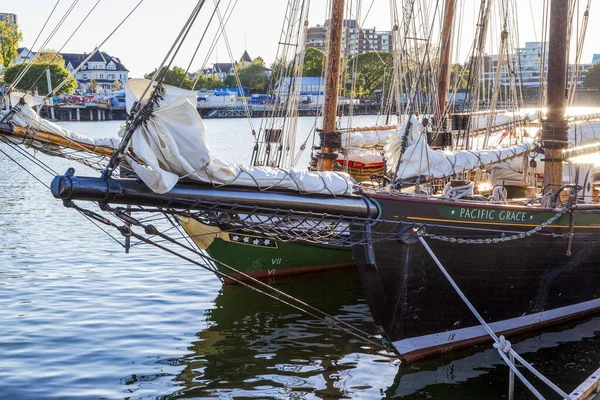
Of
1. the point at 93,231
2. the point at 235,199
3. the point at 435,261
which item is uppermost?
the point at 235,199

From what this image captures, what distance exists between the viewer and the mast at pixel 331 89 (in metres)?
21.9

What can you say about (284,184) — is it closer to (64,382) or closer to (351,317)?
(64,382)

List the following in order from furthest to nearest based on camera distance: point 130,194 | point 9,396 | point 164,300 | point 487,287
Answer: point 164,300 → point 487,287 → point 9,396 → point 130,194

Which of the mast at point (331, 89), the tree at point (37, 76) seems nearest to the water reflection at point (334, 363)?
the mast at point (331, 89)

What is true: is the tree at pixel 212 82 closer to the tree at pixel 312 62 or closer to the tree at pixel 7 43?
the tree at pixel 312 62

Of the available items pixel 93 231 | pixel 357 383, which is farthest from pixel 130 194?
pixel 93 231

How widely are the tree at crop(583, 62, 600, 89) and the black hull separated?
14838 cm

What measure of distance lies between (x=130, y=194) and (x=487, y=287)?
7.31 m

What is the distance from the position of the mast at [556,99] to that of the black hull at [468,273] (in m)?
1.18

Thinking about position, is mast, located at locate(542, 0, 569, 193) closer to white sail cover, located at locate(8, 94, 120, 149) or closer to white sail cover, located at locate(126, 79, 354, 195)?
white sail cover, located at locate(126, 79, 354, 195)

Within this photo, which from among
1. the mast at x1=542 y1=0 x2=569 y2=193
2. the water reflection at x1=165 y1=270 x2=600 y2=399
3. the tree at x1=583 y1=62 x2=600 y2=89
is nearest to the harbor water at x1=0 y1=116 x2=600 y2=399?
the water reflection at x1=165 y1=270 x2=600 y2=399

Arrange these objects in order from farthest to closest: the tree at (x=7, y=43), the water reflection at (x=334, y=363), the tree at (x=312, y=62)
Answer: the tree at (x=312, y=62), the tree at (x=7, y=43), the water reflection at (x=334, y=363)

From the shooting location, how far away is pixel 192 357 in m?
16.3

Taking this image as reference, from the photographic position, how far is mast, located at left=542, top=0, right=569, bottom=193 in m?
17.3
